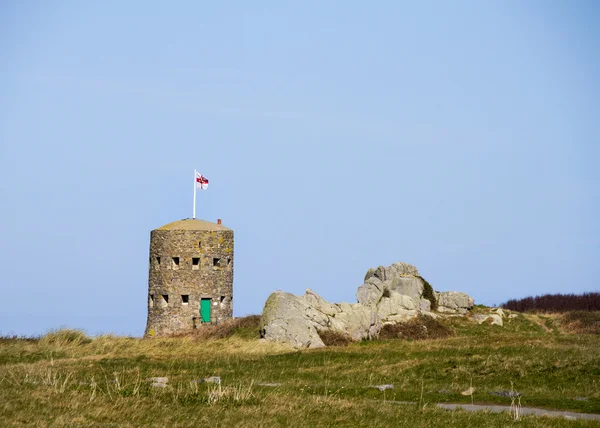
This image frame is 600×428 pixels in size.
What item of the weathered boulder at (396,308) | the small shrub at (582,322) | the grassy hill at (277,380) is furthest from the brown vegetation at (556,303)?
the grassy hill at (277,380)

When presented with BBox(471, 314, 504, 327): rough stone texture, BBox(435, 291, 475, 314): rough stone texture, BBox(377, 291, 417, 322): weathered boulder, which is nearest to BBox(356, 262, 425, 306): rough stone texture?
BBox(377, 291, 417, 322): weathered boulder

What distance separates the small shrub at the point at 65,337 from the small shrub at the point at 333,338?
39.4 feet

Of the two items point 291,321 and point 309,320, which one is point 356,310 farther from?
point 291,321

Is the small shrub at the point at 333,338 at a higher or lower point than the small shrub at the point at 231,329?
lower

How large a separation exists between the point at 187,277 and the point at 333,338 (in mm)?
11193

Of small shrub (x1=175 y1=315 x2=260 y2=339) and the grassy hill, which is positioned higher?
small shrub (x1=175 y1=315 x2=260 y2=339)

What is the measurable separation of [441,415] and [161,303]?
30.8 m

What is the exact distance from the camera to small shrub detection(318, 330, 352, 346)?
42.3 m

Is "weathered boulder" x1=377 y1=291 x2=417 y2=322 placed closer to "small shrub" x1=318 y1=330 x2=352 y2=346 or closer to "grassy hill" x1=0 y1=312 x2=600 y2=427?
"grassy hill" x1=0 y1=312 x2=600 y2=427

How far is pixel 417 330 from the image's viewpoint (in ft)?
150

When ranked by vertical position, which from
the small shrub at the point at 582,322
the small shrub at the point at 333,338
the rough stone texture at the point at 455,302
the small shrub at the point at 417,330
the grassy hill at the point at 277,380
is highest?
the rough stone texture at the point at 455,302

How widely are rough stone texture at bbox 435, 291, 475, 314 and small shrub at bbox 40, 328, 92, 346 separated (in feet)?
78.7

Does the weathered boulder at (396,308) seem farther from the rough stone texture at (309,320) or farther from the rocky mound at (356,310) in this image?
the rough stone texture at (309,320)

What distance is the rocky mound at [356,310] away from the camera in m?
42.0
